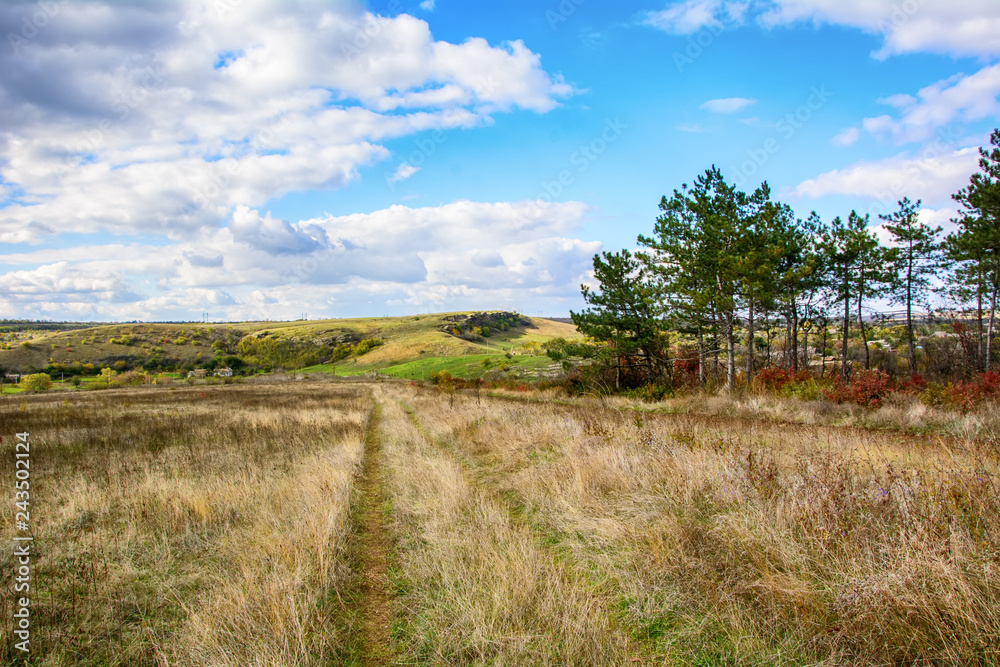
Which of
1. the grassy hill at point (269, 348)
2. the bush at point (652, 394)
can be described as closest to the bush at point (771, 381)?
the bush at point (652, 394)

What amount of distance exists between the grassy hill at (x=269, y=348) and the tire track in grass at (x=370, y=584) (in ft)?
216

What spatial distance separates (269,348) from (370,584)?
135 m

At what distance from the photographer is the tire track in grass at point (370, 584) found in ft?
12.2

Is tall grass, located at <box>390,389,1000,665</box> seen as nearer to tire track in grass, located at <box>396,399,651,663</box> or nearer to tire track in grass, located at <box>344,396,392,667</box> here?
tire track in grass, located at <box>396,399,651,663</box>

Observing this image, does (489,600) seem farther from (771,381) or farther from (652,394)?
(652,394)

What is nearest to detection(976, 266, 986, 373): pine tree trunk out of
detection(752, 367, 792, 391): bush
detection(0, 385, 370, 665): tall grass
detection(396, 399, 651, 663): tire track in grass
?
detection(752, 367, 792, 391): bush

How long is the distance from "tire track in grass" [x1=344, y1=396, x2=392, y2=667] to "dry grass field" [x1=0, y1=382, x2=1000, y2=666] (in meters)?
0.03

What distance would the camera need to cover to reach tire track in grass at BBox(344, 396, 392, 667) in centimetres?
371

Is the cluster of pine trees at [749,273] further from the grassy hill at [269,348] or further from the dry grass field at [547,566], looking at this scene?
the grassy hill at [269,348]

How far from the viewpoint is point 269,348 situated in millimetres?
124688

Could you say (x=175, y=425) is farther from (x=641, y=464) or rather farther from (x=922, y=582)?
(x=922, y=582)

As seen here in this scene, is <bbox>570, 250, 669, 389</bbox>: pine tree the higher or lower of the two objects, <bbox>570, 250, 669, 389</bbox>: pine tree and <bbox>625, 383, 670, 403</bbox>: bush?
the higher

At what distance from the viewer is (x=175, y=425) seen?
17734mm

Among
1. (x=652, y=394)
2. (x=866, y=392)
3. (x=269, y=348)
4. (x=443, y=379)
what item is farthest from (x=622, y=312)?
(x=269, y=348)
